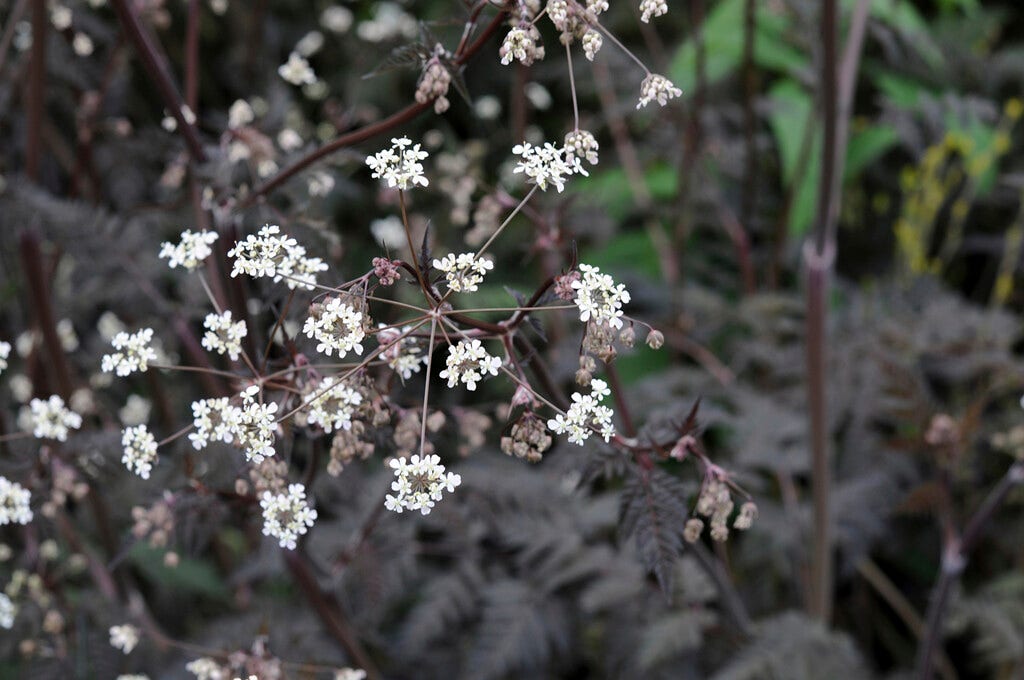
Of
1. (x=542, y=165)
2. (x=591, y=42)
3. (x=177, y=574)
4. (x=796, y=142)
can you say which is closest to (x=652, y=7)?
(x=591, y=42)

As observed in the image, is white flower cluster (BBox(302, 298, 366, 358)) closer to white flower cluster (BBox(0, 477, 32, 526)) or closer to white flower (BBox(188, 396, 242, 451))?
white flower (BBox(188, 396, 242, 451))

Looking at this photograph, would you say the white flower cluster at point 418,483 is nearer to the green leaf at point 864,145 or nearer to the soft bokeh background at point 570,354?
the soft bokeh background at point 570,354

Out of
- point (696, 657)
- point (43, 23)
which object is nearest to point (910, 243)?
point (696, 657)

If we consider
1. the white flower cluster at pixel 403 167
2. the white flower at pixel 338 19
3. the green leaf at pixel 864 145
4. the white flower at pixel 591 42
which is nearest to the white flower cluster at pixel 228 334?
the white flower cluster at pixel 403 167

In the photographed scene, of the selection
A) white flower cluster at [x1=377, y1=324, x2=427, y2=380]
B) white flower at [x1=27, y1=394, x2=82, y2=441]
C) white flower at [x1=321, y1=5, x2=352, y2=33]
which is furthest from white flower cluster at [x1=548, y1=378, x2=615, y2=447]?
white flower at [x1=321, y1=5, x2=352, y2=33]

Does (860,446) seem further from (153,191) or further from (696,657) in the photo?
(153,191)
